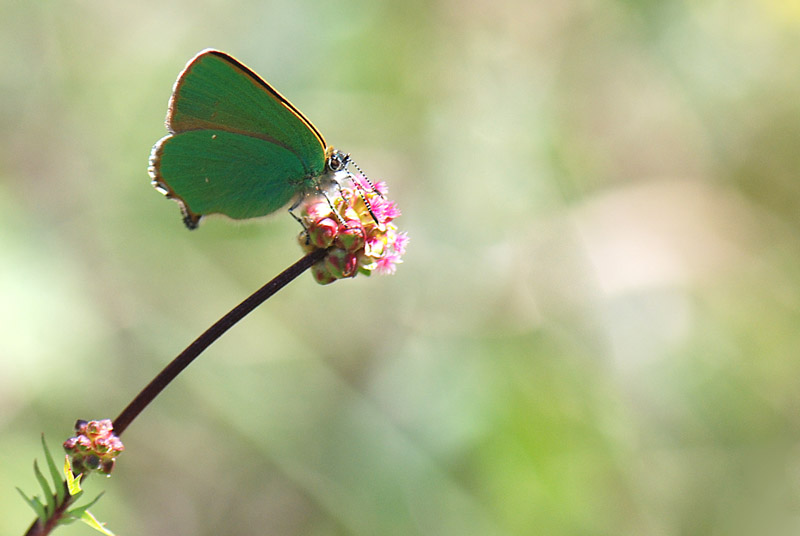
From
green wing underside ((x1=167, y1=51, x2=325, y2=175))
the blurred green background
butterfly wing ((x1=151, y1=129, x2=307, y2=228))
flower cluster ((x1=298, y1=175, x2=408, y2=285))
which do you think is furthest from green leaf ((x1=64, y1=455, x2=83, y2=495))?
the blurred green background

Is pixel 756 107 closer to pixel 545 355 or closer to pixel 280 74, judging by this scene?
pixel 545 355

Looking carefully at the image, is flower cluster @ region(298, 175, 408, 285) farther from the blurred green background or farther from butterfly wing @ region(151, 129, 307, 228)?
the blurred green background

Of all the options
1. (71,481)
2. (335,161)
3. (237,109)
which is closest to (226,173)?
(237,109)

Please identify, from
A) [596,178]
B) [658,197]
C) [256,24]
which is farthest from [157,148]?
[658,197]

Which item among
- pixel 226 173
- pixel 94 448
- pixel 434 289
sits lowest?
pixel 94 448

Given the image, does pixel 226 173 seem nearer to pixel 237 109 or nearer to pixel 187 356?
pixel 237 109

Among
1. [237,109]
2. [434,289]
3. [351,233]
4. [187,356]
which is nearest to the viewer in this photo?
[187,356]
